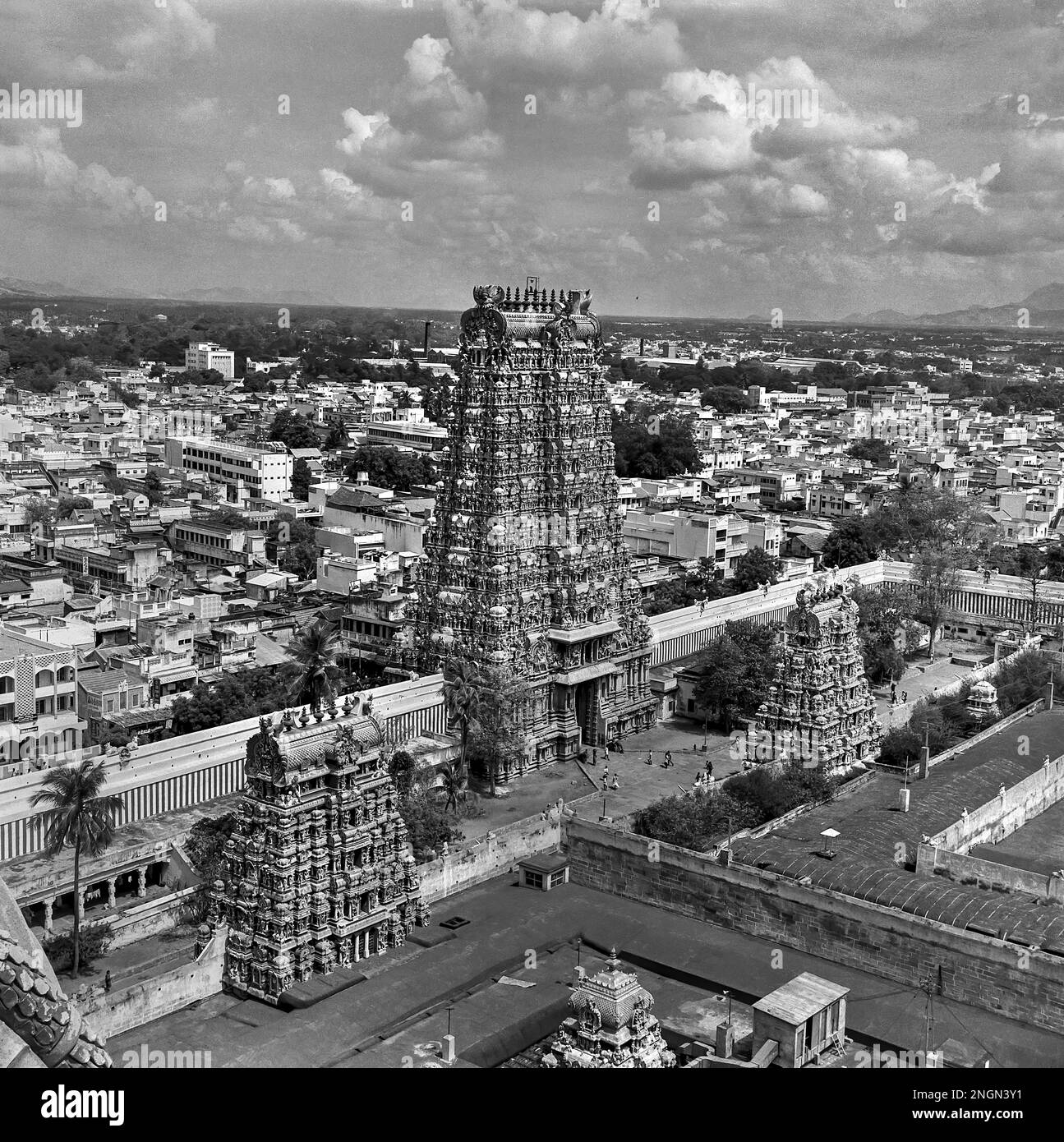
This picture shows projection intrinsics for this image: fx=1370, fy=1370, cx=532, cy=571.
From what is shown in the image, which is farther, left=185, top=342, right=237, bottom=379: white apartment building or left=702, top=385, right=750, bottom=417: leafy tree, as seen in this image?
left=185, top=342, right=237, bottom=379: white apartment building

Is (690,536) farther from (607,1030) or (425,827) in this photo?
(607,1030)

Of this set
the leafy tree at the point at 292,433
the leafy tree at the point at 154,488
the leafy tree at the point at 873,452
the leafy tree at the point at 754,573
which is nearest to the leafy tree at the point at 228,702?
the leafy tree at the point at 754,573

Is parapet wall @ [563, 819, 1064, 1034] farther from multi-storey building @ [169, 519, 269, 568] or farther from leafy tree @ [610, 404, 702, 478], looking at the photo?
leafy tree @ [610, 404, 702, 478]

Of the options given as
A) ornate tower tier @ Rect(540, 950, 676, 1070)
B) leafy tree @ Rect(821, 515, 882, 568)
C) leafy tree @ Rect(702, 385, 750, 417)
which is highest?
leafy tree @ Rect(702, 385, 750, 417)

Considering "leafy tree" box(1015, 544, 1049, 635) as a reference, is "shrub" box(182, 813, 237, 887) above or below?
below

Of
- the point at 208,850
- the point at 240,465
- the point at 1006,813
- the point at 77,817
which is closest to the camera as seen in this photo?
the point at 77,817

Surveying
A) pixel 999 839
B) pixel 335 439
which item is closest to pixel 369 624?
pixel 999 839

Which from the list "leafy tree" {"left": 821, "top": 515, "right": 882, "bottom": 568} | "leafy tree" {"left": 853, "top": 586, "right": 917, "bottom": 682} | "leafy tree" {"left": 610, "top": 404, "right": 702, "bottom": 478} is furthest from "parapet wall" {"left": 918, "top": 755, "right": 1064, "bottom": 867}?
"leafy tree" {"left": 610, "top": 404, "right": 702, "bottom": 478}
